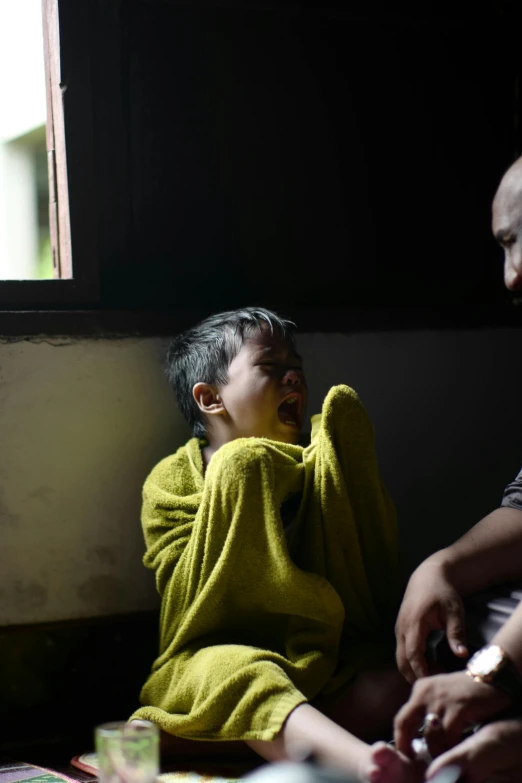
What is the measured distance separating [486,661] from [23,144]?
2.43 meters

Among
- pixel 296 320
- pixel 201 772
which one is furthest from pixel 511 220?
pixel 201 772

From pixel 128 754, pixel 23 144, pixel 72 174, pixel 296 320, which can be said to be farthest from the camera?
pixel 23 144

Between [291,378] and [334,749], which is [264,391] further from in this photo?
[334,749]

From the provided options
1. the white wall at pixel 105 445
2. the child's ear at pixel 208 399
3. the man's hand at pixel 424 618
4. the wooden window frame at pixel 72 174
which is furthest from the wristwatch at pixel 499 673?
the wooden window frame at pixel 72 174

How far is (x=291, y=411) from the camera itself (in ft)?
5.99

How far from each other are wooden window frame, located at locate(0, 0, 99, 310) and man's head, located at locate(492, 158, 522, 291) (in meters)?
0.86

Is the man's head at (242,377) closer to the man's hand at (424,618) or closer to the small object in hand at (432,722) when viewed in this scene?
the man's hand at (424,618)

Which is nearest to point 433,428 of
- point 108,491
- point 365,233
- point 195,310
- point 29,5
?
point 365,233

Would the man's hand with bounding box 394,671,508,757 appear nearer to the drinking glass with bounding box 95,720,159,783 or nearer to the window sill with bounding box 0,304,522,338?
the drinking glass with bounding box 95,720,159,783

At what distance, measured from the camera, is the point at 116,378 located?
1.94m

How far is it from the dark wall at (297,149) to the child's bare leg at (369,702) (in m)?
0.87

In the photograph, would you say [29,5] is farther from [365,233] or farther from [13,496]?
[13,496]

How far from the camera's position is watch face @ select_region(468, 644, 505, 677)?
4.28 ft

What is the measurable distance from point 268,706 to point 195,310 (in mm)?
893
